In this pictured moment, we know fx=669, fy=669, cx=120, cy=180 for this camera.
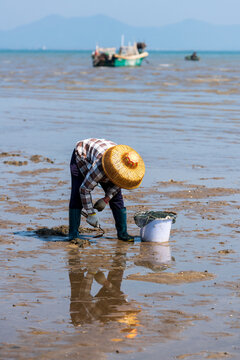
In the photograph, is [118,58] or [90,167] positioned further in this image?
[118,58]

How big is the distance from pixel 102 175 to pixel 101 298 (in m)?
1.55

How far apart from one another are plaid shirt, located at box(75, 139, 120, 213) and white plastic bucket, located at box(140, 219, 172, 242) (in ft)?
1.73

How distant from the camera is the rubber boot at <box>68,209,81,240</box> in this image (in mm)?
6676

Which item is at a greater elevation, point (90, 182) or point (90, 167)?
point (90, 167)

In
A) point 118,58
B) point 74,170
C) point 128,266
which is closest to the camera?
point 128,266

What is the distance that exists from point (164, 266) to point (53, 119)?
39.2 ft

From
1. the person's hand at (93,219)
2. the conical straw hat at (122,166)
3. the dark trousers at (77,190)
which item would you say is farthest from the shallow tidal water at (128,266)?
the conical straw hat at (122,166)

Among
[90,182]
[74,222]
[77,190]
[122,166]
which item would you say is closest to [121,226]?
[74,222]

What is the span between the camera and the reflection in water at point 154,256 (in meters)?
5.97

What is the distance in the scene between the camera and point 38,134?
14.6 m

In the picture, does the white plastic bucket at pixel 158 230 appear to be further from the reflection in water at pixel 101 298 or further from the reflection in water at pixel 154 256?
the reflection in water at pixel 101 298

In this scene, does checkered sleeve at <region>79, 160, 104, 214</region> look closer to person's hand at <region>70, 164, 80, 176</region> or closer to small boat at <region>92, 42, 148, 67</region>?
person's hand at <region>70, 164, 80, 176</region>

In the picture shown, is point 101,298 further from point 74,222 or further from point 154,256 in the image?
point 74,222

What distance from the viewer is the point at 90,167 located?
21.0ft
